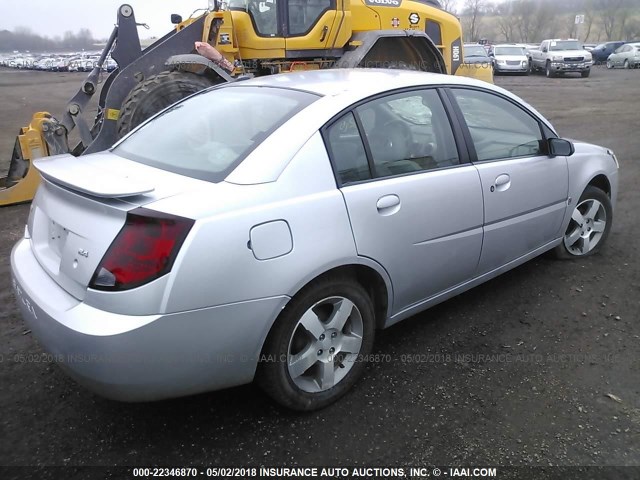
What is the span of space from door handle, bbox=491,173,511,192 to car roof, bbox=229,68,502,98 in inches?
24.8

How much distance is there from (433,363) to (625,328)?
51.9 inches

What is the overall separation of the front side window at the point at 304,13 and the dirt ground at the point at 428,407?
5784mm

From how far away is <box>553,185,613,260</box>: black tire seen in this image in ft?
13.8

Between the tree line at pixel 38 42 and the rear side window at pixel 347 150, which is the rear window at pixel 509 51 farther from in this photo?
the tree line at pixel 38 42

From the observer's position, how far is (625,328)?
3346mm

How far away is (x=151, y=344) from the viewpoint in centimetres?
204

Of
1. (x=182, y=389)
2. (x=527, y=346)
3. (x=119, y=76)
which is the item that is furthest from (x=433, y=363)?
(x=119, y=76)

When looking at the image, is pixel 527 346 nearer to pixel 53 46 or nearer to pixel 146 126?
pixel 146 126

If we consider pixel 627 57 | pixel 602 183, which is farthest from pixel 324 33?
pixel 627 57

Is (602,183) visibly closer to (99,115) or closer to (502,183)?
(502,183)

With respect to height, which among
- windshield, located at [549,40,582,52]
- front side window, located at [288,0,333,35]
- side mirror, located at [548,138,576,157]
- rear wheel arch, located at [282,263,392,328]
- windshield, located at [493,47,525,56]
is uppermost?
front side window, located at [288,0,333,35]

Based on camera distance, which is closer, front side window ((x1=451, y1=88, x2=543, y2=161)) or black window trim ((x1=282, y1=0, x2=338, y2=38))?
front side window ((x1=451, y1=88, x2=543, y2=161))

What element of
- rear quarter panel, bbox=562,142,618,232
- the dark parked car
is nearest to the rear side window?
rear quarter panel, bbox=562,142,618,232

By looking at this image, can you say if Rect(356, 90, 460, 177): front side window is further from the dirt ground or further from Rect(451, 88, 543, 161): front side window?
the dirt ground
